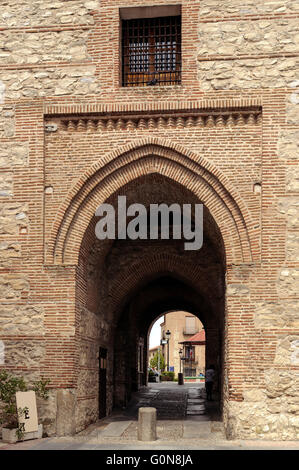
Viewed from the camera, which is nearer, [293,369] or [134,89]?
[293,369]

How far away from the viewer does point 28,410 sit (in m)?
10.3

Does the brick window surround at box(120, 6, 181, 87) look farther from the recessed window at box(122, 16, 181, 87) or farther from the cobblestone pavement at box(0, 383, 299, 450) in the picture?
the cobblestone pavement at box(0, 383, 299, 450)

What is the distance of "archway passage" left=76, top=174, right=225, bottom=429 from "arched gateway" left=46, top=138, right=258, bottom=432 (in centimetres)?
2

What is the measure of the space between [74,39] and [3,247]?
400 cm

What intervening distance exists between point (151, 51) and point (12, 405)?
6976 mm

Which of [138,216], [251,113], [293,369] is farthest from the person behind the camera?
[138,216]

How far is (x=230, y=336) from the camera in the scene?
412 inches

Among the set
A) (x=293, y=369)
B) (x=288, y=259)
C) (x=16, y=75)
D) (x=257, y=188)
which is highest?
(x=16, y=75)

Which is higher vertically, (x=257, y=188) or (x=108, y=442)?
(x=257, y=188)

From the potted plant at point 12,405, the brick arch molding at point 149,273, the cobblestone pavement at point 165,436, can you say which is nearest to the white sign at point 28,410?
the potted plant at point 12,405

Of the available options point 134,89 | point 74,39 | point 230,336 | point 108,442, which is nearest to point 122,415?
point 108,442

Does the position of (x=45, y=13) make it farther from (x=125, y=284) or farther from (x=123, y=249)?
(x=125, y=284)

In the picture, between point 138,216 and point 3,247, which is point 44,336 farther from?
point 138,216

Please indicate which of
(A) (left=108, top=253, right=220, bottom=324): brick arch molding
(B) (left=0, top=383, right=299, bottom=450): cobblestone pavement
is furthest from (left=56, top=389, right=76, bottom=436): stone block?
(A) (left=108, top=253, right=220, bottom=324): brick arch molding
